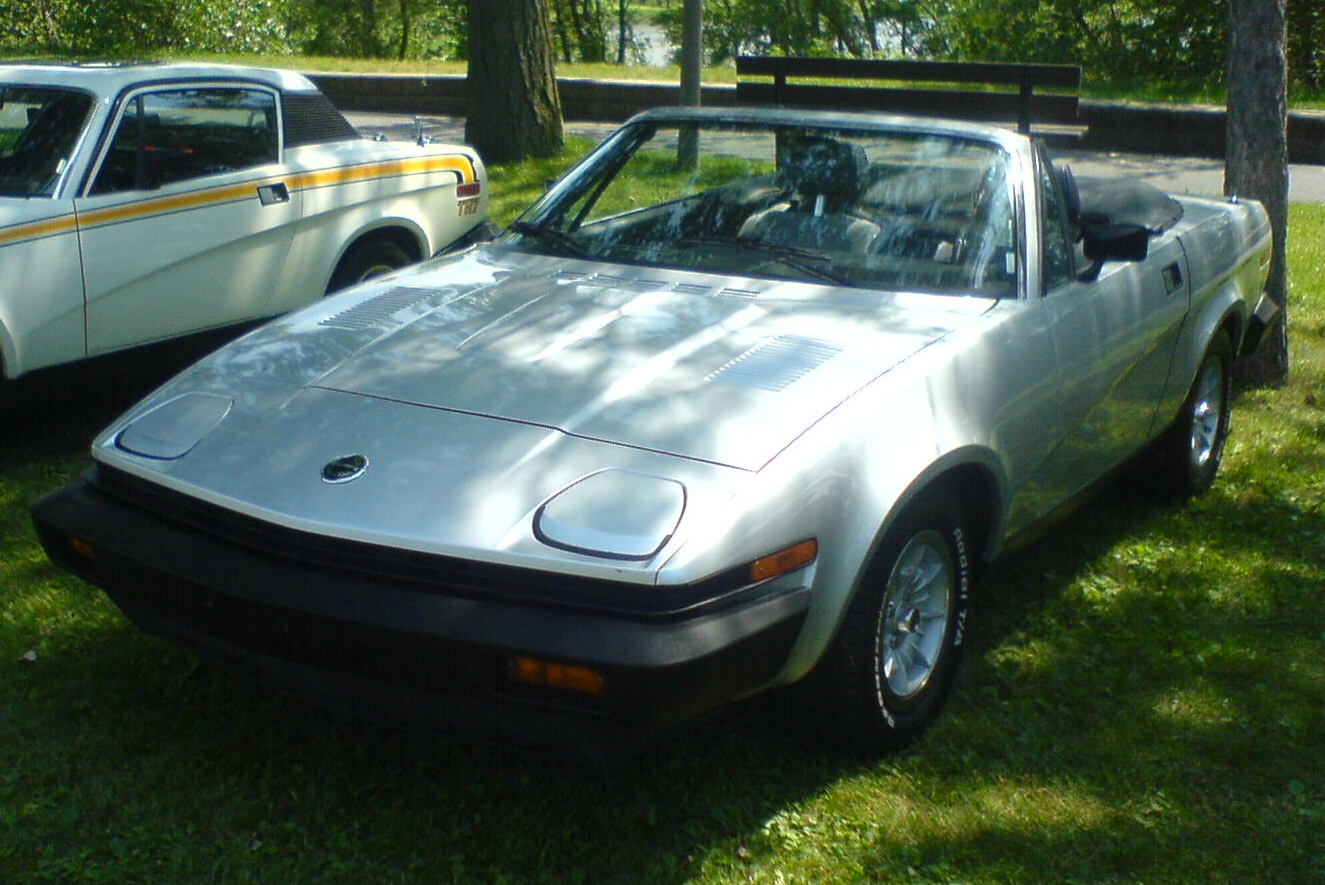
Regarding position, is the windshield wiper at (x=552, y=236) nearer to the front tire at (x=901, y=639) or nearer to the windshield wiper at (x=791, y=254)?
the windshield wiper at (x=791, y=254)

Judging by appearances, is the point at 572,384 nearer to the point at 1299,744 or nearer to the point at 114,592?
the point at 114,592

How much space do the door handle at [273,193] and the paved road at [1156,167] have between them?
17.8 ft

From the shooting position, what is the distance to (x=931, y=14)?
28719 mm

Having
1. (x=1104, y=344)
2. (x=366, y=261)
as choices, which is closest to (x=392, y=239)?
(x=366, y=261)

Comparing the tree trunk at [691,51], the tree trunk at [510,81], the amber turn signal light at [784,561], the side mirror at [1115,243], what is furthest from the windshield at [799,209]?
the tree trunk at [510,81]

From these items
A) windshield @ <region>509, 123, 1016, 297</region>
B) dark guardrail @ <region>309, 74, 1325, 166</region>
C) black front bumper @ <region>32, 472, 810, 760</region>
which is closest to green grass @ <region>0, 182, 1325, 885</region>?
black front bumper @ <region>32, 472, 810, 760</region>

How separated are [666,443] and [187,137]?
3712 mm

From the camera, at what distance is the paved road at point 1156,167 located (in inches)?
481

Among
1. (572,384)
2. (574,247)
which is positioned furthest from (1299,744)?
(574,247)

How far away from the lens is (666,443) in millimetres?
3062

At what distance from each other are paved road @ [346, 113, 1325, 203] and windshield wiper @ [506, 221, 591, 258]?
7180 millimetres

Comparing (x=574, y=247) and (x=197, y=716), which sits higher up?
(x=574, y=247)

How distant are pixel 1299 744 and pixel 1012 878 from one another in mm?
1109

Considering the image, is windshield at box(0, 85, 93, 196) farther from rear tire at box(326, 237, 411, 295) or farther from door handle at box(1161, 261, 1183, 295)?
door handle at box(1161, 261, 1183, 295)
